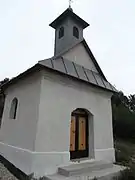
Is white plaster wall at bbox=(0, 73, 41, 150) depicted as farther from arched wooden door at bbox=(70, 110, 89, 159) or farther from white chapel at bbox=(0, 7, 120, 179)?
arched wooden door at bbox=(70, 110, 89, 159)

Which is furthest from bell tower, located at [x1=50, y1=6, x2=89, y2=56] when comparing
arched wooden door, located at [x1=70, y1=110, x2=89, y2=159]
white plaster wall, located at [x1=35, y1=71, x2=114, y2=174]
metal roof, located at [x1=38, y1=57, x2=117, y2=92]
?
arched wooden door, located at [x1=70, y1=110, x2=89, y2=159]

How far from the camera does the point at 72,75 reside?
6344 mm

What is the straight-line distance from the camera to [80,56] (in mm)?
8281

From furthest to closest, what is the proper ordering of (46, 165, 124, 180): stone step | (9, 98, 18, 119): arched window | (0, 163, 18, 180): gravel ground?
(9, 98, 18, 119): arched window → (0, 163, 18, 180): gravel ground → (46, 165, 124, 180): stone step

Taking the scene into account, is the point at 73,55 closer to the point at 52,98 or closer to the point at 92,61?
the point at 92,61

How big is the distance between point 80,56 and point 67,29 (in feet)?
6.14

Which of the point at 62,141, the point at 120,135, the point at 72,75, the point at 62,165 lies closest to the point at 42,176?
the point at 62,165

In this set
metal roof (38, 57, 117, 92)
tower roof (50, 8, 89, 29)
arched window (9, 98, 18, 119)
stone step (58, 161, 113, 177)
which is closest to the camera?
stone step (58, 161, 113, 177)

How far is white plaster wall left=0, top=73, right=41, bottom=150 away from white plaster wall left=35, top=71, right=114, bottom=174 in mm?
302

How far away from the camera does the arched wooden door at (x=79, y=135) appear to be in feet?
21.5

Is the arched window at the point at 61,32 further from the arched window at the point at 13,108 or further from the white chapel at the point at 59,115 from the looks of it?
the arched window at the point at 13,108

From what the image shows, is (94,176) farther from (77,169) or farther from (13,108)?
(13,108)

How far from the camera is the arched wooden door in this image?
6.54 metres

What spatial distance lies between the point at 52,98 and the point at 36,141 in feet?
5.34
